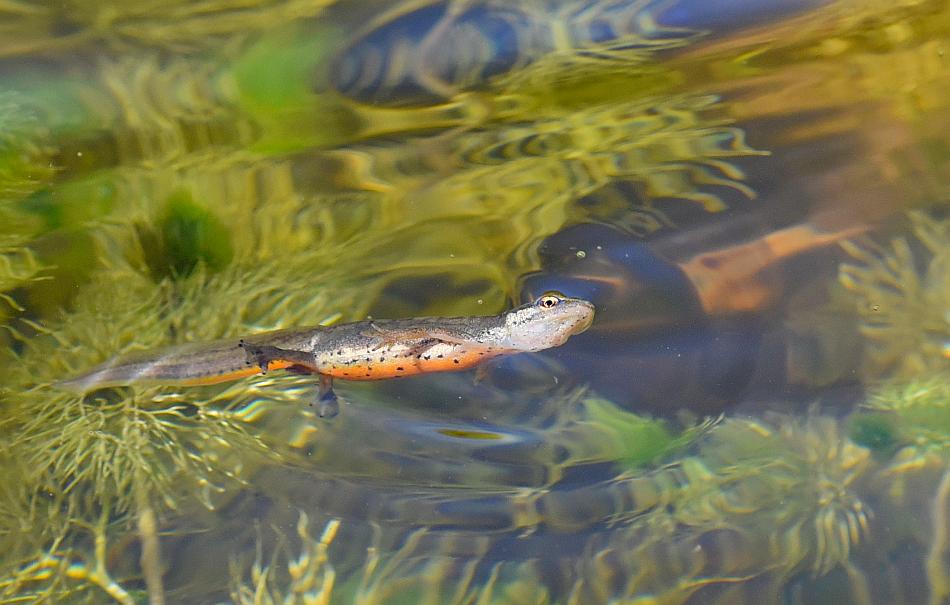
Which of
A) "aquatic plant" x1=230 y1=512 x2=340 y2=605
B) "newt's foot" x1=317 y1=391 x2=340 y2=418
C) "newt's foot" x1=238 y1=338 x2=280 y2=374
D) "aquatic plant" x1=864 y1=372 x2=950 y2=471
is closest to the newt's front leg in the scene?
"newt's foot" x1=317 y1=391 x2=340 y2=418

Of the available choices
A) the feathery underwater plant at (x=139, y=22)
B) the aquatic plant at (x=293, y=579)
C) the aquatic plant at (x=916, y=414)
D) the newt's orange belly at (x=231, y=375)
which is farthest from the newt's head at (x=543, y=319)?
the feathery underwater plant at (x=139, y=22)

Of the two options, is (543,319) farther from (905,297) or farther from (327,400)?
(905,297)

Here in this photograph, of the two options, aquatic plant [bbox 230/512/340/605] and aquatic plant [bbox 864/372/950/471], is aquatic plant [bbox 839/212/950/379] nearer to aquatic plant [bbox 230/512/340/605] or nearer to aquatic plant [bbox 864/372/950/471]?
aquatic plant [bbox 864/372/950/471]

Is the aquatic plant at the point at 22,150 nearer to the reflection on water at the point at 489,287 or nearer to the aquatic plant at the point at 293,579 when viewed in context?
the reflection on water at the point at 489,287

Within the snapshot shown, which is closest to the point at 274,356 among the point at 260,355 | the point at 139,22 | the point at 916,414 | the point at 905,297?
the point at 260,355

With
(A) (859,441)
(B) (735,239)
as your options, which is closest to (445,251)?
(B) (735,239)
